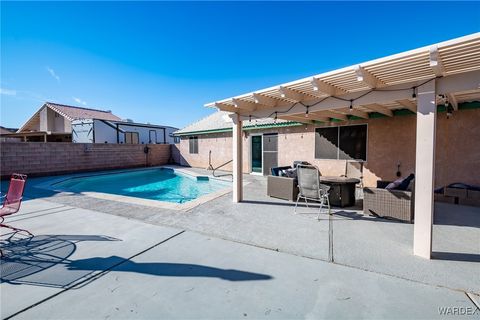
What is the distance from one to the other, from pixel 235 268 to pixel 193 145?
13619 millimetres

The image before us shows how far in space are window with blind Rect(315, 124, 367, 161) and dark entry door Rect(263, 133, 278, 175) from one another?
7.25 ft

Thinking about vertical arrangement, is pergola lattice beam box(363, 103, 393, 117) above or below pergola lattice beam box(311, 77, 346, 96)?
above

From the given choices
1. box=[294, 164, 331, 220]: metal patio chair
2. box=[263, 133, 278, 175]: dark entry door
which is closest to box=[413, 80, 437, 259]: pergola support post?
box=[294, 164, 331, 220]: metal patio chair

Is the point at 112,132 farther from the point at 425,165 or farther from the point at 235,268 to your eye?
the point at 425,165

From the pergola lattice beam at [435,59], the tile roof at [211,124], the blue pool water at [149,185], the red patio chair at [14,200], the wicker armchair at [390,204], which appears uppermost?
the tile roof at [211,124]

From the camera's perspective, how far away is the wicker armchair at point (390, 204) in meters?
4.51

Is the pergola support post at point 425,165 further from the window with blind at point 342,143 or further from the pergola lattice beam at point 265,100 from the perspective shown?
the window with blind at point 342,143

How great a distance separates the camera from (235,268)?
9.20 ft

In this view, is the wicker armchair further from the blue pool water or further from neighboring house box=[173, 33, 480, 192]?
the blue pool water

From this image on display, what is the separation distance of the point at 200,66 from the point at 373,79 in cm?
1087

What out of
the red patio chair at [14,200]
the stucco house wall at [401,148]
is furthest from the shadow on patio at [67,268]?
the stucco house wall at [401,148]

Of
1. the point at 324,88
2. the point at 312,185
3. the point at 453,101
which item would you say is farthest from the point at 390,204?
the point at 453,101

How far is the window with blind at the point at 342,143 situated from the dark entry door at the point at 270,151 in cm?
221

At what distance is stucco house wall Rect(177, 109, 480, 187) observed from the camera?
6.12 metres
